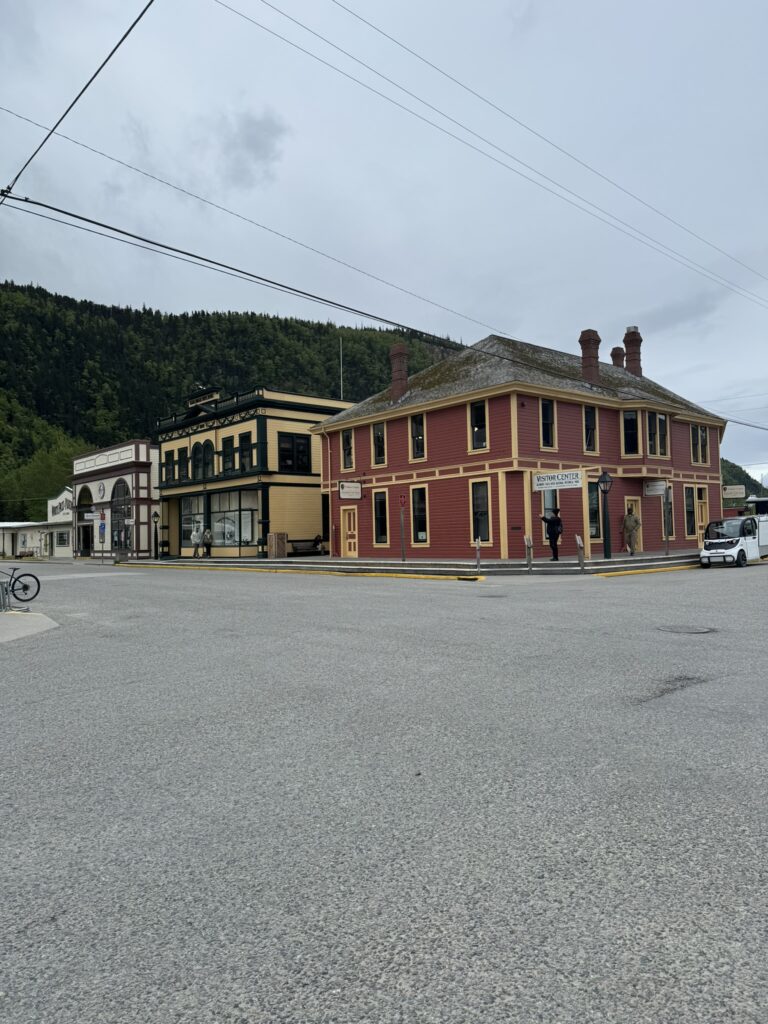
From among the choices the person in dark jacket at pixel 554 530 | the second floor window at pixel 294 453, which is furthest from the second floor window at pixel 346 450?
the person in dark jacket at pixel 554 530

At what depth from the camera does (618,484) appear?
30.6 meters

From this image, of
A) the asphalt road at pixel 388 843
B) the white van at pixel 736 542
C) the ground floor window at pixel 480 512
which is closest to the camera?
the asphalt road at pixel 388 843

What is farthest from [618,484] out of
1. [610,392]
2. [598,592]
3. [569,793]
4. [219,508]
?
[569,793]

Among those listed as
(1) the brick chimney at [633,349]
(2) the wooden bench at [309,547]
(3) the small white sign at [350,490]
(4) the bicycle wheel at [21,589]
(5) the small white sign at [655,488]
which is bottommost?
(4) the bicycle wheel at [21,589]

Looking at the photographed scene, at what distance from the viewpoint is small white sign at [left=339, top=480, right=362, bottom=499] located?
32312mm

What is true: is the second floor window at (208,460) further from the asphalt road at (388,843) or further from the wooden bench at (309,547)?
the asphalt road at (388,843)

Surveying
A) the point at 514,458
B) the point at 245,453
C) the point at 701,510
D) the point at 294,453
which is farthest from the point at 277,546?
the point at 701,510

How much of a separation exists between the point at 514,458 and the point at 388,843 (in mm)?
24258

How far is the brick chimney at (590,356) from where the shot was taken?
31.4 metres

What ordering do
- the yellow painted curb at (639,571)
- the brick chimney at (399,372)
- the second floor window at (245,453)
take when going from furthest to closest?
1. the second floor window at (245,453)
2. the brick chimney at (399,372)
3. the yellow painted curb at (639,571)

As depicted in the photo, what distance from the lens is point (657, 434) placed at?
31.2 meters

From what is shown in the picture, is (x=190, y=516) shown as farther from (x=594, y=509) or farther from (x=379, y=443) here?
(x=594, y=509)

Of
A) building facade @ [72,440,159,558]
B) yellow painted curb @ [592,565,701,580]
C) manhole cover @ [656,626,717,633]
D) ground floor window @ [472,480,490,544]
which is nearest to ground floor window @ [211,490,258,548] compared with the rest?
building facade @ [72,440,159,558]

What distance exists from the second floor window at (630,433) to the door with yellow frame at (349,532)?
13.4 meters
